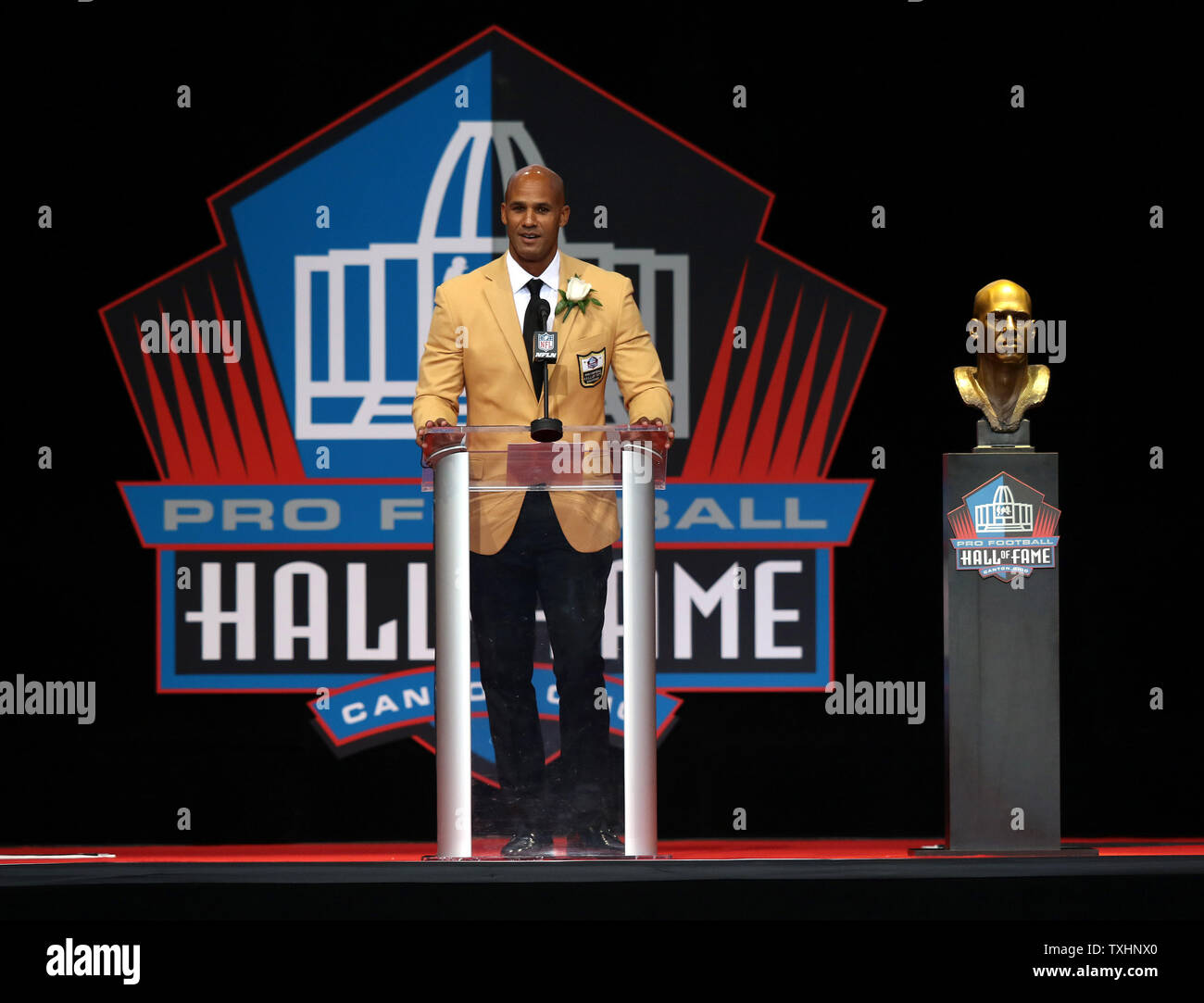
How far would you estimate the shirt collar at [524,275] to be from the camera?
4199mm

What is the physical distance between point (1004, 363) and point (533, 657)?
4.85ft

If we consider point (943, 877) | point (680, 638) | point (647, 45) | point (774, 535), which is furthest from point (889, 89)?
point (943, 877)

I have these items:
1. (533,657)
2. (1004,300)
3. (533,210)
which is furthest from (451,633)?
(1004,300)

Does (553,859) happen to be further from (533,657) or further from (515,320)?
(515,320)

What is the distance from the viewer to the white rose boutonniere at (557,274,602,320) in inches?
159

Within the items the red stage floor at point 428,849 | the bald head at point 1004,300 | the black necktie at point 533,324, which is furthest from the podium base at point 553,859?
the bald head at point 1004,300

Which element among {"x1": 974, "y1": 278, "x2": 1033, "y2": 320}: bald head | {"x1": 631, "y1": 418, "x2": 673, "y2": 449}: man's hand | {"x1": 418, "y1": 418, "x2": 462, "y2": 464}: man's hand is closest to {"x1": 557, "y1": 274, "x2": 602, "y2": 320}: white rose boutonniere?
{"x1": 631, "y1": 418, "x2": 673, "y2": 449}: man's hand

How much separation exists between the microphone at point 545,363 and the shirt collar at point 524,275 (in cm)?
13

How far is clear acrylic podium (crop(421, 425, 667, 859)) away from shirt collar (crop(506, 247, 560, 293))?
47 cm

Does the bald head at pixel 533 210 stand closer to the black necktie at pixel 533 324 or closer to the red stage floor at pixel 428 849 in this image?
the black necktie at pixel 533 324

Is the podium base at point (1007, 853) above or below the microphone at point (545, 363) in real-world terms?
below

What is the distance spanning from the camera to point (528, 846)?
3797mm

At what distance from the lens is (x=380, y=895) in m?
3.67

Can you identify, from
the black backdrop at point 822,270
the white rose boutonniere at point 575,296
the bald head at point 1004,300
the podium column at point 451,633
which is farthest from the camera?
the black backdrop at point 822,270
